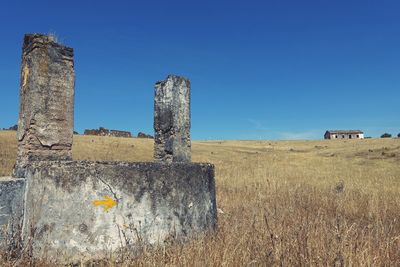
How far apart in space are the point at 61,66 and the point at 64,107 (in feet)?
2.24

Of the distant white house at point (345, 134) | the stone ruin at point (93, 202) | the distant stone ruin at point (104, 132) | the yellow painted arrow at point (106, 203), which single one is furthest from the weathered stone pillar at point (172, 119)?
the distant white house at point (345, 134)

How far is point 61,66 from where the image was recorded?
23.0ft

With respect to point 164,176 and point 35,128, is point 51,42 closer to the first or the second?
point 35,128

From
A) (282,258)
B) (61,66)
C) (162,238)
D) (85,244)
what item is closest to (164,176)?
(162,238)

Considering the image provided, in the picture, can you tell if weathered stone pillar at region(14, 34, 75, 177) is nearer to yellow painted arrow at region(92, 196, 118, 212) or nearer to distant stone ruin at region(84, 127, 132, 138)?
yellow painted arrow at region(92, 196, 118, 212)

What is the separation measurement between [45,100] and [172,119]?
3.84m

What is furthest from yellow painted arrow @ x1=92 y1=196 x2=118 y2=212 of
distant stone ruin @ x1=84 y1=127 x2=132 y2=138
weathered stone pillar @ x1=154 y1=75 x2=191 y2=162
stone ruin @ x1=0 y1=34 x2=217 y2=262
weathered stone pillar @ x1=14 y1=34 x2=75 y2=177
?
distant stone ruin @ x1=84 y1=127 x2=132 y2=138

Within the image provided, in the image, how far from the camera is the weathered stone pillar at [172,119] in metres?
10.2

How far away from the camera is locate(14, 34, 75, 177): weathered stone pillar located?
6.75 metres

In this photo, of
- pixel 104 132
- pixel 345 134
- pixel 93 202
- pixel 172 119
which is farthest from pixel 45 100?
pixel 345 134

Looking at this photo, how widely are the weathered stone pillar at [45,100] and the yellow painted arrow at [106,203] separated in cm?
237

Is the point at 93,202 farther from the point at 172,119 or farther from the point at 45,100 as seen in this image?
the point at 172,119

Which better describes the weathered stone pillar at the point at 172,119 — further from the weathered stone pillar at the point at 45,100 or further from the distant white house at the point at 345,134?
the distant white house at the point at 345,134

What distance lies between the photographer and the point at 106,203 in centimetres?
495
